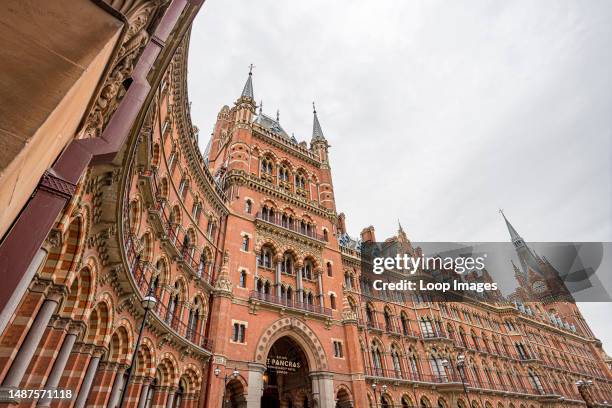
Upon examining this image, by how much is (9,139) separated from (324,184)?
106 ft

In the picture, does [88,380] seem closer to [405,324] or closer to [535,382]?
[405,324]

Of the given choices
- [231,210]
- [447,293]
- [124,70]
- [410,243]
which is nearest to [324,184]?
[231,210]

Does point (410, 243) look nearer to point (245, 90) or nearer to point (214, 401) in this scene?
point (245, 90)

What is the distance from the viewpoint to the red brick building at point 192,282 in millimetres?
4027

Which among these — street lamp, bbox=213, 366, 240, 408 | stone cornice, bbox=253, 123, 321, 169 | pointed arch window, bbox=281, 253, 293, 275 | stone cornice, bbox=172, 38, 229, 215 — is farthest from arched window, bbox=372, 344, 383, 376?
stone cornice, bbox=253, 123, 321, 169

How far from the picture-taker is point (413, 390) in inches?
1129

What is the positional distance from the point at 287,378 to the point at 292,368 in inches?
101

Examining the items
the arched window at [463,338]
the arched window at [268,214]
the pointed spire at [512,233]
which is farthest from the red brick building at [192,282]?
the pointed spire at [512,233]

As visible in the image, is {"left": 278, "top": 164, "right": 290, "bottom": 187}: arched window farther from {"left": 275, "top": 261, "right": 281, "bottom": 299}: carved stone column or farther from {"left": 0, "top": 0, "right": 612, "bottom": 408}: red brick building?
{"left": 275, "top": 261, "right": 281, "bottom": 299}: carved stone column

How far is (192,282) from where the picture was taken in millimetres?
18781

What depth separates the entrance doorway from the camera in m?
22.9

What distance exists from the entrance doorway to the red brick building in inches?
5.3

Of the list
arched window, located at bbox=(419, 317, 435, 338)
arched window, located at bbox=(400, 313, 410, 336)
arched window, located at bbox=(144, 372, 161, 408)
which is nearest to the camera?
arched window, located at bbox=(144, 372, 161, 408)

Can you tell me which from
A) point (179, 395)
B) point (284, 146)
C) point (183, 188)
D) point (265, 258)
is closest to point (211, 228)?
point (183, 188)
